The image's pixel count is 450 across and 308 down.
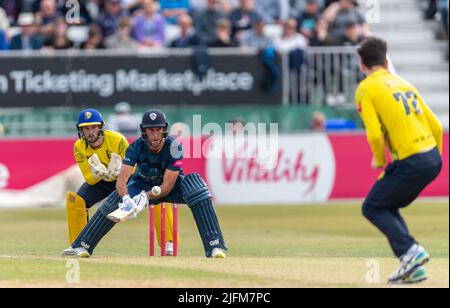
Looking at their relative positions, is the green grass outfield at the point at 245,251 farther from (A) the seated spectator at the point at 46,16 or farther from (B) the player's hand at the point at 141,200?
(A) the seated spectator at the point at 46,16

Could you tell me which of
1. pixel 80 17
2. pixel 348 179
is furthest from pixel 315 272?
pixel 80 17

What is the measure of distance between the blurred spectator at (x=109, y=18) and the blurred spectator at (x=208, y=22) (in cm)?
190

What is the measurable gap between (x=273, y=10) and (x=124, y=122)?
5705 mm

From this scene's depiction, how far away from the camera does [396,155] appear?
10742mm

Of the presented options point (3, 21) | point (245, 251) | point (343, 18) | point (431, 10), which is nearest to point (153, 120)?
point (245, 251)

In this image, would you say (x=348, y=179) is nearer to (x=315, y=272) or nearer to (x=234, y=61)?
(x=234, y=61)

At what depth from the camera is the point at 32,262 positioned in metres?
12.6

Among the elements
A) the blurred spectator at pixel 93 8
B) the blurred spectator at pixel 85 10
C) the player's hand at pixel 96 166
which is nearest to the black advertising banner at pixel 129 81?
the blurred spectator at pixel 85 10

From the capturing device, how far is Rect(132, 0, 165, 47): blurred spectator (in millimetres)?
27266

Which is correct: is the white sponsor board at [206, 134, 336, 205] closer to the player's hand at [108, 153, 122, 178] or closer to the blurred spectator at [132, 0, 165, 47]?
the blurred spectator at [132, 0, 165, 47]

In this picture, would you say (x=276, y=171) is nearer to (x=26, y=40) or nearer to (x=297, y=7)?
(x=297, y=7)

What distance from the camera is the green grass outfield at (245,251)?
11.1 meters

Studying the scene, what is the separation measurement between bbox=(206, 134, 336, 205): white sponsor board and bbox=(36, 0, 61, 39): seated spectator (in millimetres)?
4969

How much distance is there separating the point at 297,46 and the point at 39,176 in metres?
6.52
